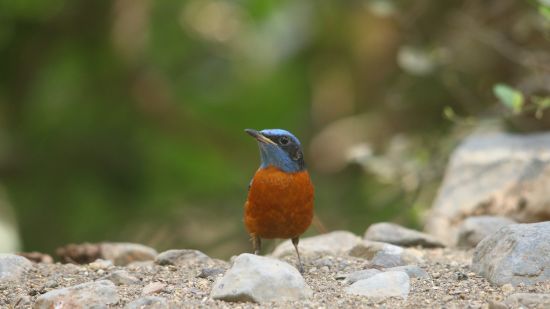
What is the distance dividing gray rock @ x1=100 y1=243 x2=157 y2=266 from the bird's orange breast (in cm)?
79

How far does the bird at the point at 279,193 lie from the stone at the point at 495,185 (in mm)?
1251

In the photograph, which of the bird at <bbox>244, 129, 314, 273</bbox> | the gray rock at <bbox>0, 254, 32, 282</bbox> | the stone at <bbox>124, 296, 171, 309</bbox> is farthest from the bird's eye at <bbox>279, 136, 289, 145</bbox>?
the stone at <bbox>124, 296, 171, 309</bbox>

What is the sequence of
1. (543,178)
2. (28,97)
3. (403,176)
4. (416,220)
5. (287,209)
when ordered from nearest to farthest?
(287,209), (543,178), (416,220), (403,176), (28,97)

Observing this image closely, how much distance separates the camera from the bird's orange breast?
191 inches

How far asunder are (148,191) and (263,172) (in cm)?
541

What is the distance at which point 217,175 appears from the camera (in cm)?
1044

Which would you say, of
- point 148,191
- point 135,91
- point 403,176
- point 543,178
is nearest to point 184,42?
point 135,91

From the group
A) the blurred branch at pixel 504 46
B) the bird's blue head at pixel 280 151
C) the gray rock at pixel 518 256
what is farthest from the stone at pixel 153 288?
the blurred branch at pixel 504 46

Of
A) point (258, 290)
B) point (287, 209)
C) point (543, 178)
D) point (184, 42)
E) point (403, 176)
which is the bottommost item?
point (258, 290)

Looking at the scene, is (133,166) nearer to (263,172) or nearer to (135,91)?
(135,91)

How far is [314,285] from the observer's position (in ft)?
13.4

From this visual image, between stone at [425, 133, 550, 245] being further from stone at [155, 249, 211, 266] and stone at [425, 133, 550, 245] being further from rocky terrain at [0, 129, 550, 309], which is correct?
stone at [155, 249, 211, 266]

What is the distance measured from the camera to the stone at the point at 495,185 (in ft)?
19.3

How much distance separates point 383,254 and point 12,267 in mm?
1948
